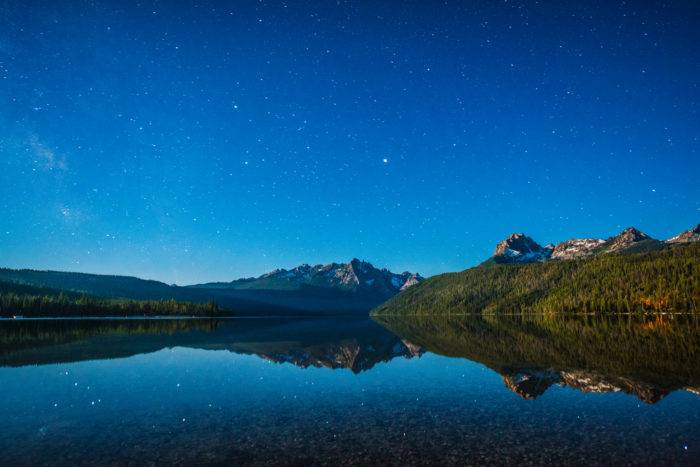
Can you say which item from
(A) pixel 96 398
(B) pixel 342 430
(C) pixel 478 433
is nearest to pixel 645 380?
(C) pixel 478 433

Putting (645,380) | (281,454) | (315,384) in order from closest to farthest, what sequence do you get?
(281,454), (645,380), (315,384)

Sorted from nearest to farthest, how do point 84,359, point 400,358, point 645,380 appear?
point 645,380 < point 84,359 < point 400,358

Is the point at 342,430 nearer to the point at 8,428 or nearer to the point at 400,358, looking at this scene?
the point at 8,428

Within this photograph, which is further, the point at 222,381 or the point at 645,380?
the point at 222,381

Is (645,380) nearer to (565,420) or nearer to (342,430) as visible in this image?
(565,420)

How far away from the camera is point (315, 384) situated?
25969mm

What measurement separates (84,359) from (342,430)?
103ft

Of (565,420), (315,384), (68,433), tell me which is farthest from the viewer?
(315,384)

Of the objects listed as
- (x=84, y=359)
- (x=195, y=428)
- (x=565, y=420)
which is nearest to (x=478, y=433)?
(x=565, y=420)

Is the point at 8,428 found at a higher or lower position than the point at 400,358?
higher

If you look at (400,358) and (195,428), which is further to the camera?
(400,358)

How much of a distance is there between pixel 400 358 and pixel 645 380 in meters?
21.2

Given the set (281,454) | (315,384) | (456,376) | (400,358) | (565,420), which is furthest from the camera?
(400,358)

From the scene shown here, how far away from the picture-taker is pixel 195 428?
15875mm
